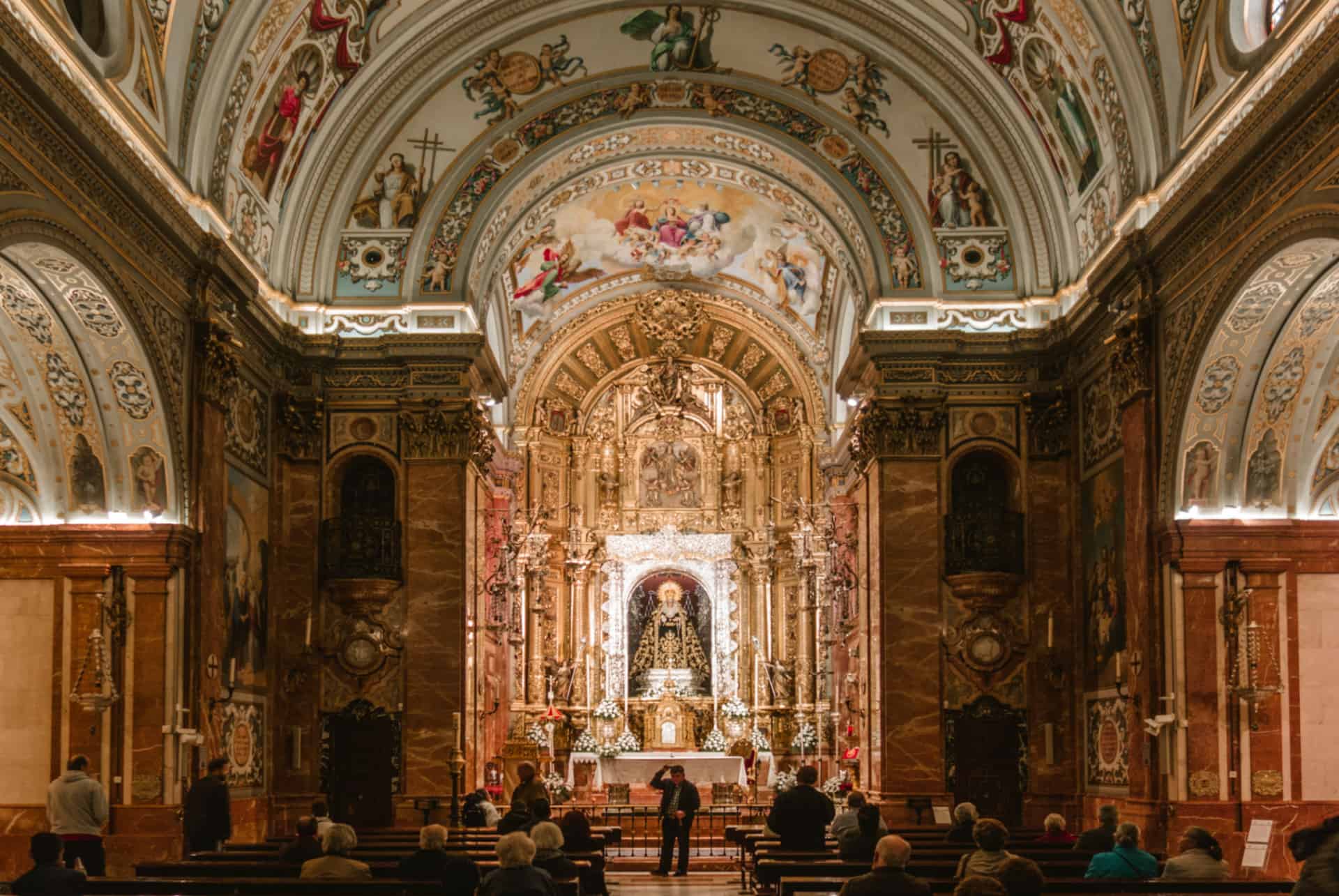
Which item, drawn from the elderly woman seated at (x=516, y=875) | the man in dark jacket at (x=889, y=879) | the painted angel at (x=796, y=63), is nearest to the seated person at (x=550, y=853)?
the elderly woman seated at (x=516, y=875)

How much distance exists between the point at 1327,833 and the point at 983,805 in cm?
1684

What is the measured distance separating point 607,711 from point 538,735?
2.49m

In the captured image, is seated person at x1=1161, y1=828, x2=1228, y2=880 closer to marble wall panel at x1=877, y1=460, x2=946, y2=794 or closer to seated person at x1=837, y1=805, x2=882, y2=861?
seated person at x1=837, y1=805, x2=882, y2=861

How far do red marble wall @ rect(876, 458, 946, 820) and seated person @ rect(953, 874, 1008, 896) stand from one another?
607 inches

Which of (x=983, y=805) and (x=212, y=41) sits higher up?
(x=212, y=41)

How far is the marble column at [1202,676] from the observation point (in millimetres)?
19297

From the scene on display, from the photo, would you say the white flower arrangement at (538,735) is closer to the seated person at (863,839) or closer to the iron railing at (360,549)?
the iron railing at (360,549)

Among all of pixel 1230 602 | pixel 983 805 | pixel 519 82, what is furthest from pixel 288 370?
pixel 1230 602

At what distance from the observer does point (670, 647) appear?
38.7 metres

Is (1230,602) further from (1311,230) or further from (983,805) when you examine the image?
(983,805)

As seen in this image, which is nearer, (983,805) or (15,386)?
(15,386)

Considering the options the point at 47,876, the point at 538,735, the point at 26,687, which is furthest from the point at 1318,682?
the point at 538,735

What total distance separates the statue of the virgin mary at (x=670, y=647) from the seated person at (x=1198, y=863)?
2590cm

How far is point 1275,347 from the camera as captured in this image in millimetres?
19031
